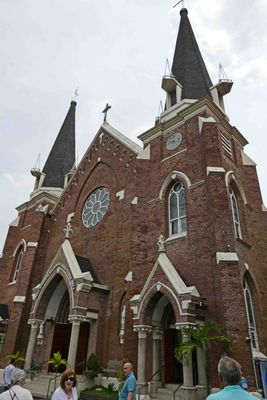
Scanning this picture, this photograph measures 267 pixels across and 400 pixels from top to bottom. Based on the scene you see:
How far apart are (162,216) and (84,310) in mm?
5532

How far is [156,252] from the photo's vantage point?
14352 mm

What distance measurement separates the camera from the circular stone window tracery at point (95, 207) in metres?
19.6

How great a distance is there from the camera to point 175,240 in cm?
1388

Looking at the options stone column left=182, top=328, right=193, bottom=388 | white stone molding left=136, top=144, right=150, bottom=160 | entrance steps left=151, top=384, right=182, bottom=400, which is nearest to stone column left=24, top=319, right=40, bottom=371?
entrance steps left=151, top=384, right=182, bottom=400

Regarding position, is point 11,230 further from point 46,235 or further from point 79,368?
point 79,368

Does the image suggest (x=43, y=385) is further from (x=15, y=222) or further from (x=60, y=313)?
(x=15, y=222)

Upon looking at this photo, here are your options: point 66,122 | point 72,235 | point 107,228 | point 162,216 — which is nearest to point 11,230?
point 72,235

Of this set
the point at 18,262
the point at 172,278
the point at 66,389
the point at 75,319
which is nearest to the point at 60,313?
the point at 75,319

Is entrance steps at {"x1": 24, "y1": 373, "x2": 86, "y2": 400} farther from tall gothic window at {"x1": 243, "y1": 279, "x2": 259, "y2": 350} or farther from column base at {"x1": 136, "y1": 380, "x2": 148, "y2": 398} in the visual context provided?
tall gothic window at {"x1": 243, "y1": 279, "x2": 259, "y2": 350}

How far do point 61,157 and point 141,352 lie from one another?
70.0 feet

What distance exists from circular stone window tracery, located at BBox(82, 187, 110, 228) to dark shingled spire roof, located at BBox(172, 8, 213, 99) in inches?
300

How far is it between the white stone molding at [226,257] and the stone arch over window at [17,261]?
53.1 feet

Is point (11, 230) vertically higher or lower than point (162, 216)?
higher

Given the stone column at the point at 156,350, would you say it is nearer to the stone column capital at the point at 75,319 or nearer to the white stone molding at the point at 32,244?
the stone column capital at the point at 75,319
